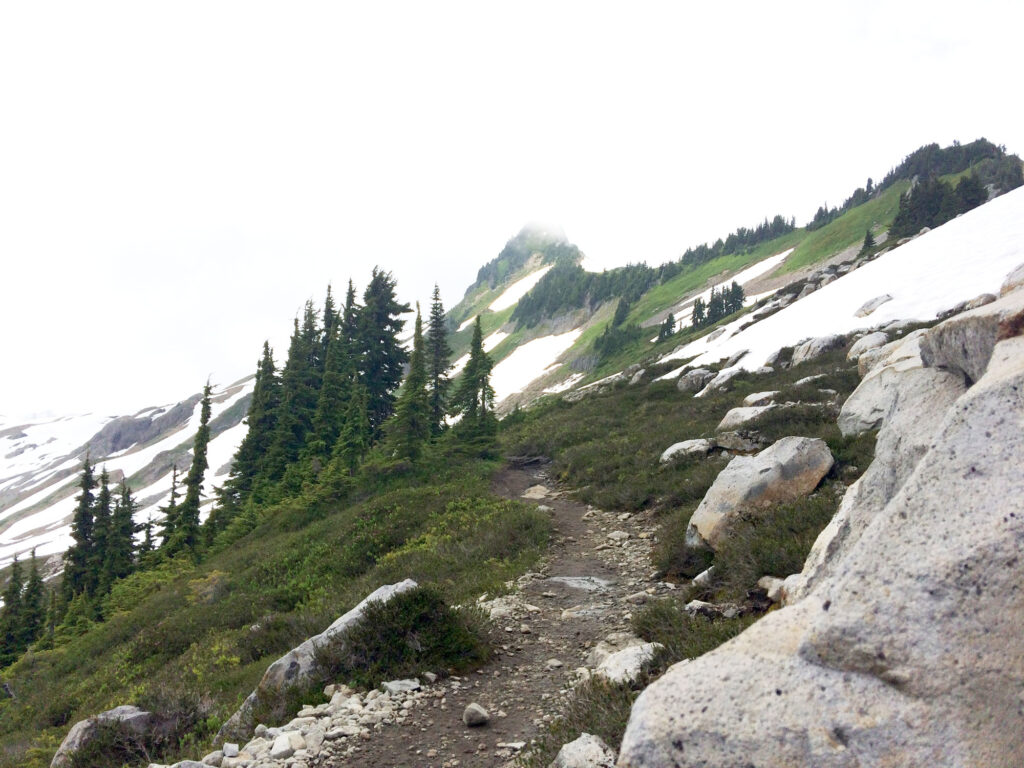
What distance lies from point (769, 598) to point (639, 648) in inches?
68.7

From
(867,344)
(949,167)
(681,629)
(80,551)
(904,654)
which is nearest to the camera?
(904,654)

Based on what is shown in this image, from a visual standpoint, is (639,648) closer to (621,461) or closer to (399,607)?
(399,607)

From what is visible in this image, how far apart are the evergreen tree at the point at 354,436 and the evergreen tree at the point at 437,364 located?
3.88 m

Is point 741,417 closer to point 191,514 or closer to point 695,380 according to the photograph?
point 695,380

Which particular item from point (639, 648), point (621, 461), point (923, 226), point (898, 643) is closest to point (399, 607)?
point (639, 648)

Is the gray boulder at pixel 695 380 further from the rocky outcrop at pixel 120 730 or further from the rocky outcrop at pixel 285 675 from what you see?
the rocky outcrop at pixel 120 730

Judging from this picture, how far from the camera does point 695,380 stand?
31.8 meters

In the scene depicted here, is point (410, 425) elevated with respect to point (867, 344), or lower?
elevated

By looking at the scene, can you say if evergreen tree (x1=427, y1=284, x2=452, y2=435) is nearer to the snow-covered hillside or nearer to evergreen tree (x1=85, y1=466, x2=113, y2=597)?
evergreen tree (x1=85, y1=466, x2=113, y2=597)

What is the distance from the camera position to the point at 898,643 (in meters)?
2.71

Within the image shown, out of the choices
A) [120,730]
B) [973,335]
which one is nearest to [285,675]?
[120,730]

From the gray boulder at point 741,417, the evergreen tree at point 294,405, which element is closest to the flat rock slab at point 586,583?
the gray boulder at point 741,417

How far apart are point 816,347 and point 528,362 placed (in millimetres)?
121169

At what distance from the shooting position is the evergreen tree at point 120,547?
35000 mm
